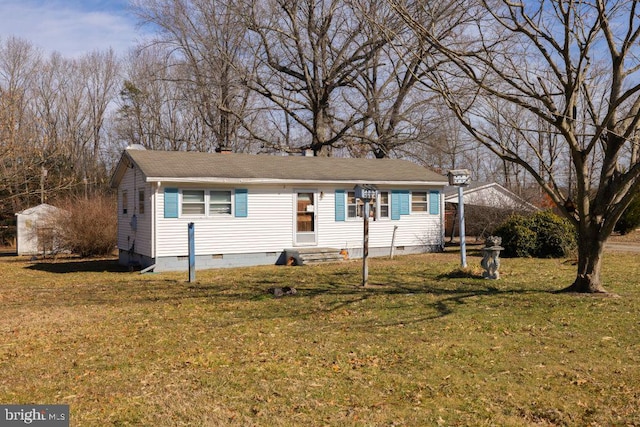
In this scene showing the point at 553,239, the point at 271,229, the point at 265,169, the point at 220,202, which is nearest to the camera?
the point at 220,202

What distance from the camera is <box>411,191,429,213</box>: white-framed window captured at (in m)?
21.1

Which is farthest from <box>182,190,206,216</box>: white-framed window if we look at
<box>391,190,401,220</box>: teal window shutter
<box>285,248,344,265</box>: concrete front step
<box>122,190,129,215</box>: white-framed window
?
<box>391,190,401,220</box>: teal window shutter

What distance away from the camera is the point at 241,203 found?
17672 millimetres

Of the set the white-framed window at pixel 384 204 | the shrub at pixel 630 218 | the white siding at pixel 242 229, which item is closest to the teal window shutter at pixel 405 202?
the white-framed window at pixel 384 204

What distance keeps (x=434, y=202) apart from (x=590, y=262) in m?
11.2

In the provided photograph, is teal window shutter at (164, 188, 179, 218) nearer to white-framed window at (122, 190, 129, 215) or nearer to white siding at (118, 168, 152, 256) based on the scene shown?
white siding at (118, 168, 152, 256)

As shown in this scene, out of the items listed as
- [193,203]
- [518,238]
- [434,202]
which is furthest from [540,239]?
[193,203]

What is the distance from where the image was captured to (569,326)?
8.10m

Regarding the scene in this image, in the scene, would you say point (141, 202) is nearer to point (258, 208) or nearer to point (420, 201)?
point (258, 208)

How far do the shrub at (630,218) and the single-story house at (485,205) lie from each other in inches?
205

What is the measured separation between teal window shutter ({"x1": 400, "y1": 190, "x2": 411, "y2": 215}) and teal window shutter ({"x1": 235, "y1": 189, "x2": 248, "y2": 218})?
238 inches

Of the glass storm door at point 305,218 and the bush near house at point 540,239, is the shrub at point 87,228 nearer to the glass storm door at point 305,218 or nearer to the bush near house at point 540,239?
the glass storm door at point 305,218

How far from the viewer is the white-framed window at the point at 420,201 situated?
69.2ft

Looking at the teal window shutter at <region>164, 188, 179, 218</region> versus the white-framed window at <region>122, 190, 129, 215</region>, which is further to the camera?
the white-framed window at <region>122, 190, 129, 215</region>
